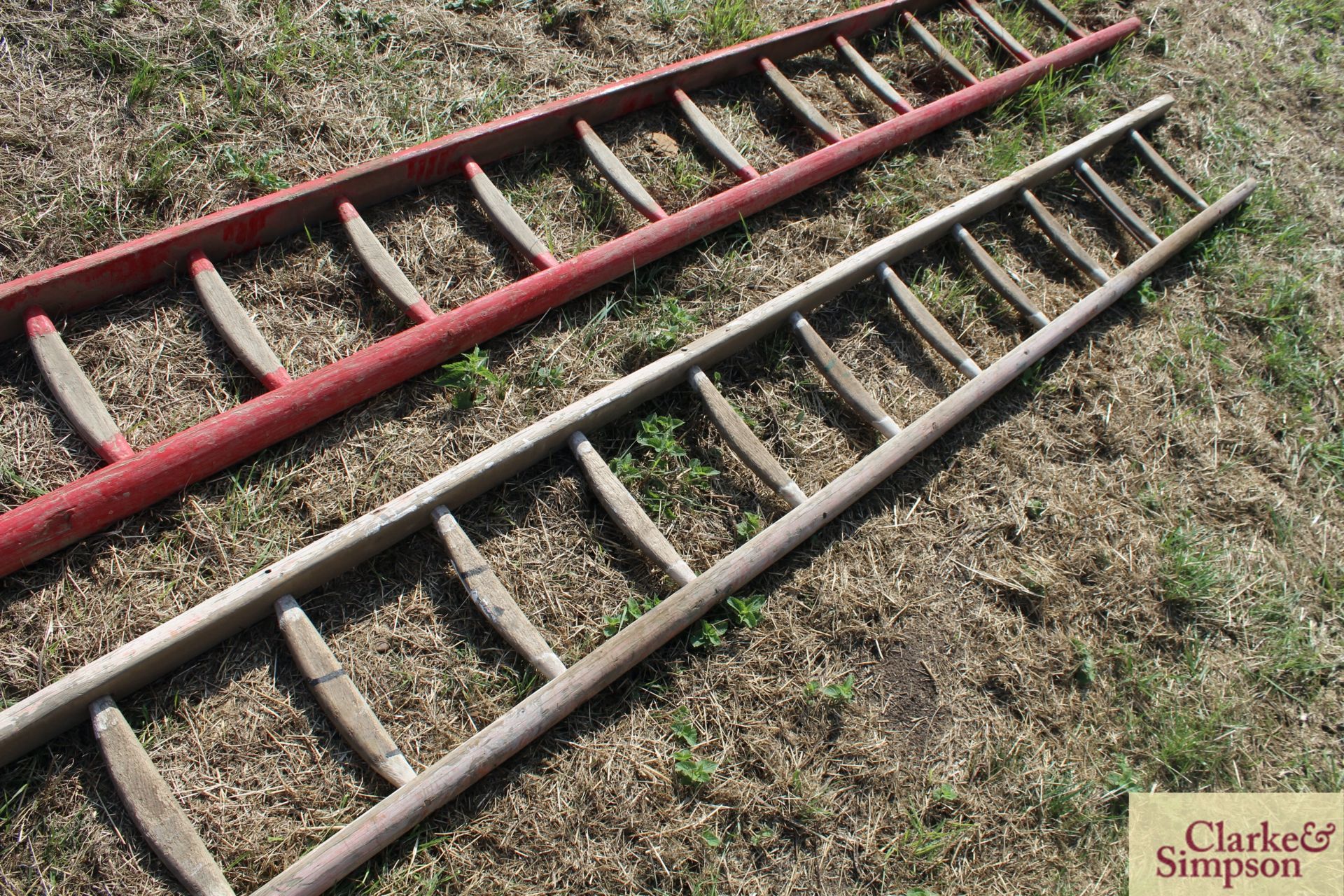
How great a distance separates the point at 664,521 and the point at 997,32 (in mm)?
3149

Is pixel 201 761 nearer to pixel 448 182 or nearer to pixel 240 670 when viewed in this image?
pixel 240 670

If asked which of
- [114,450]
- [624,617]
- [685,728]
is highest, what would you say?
[114,450]

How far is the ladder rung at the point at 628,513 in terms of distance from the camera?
8.82 ft

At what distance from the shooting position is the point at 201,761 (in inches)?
93.2

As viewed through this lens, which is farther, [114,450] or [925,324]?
[925,324]

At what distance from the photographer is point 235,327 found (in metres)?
2.71

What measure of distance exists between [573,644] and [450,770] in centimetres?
54

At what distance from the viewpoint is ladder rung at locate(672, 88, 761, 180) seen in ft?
11.5

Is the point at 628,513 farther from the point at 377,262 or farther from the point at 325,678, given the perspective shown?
the point at 377,262

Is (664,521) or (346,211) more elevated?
(346,211)

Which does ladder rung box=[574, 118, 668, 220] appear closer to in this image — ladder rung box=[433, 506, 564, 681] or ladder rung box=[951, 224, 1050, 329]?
ladder rung box=[951, 224, 1050, 329]

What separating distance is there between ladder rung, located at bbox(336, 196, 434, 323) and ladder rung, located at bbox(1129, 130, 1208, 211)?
3.41 m

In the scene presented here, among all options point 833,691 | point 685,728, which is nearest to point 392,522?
point 685,728

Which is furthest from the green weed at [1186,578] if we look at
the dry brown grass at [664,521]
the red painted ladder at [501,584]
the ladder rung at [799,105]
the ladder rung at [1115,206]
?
the ladder rung at [799,105]
